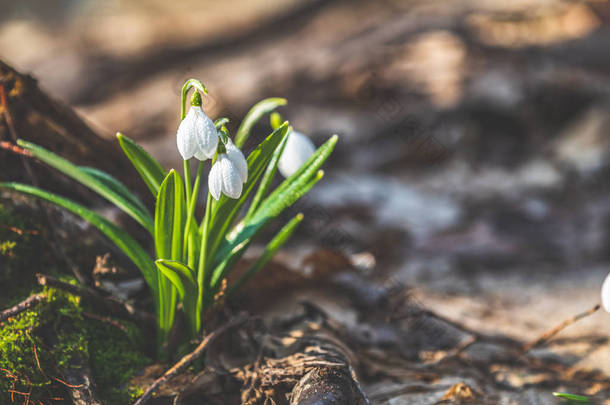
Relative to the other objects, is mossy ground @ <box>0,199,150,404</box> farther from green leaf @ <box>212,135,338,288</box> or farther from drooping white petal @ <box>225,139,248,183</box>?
drooping white petal @ <box>225,139,248,183</box>

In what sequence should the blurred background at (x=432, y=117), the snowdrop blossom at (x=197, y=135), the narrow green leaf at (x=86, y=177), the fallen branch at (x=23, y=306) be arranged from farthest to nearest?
1. the blurred background at (x=432, y=117)
2. the narrow green leaf at (x=86, y=177)
3. the fallen branch at (x=23, y=306)
4. the snowdrop blossom at (x=197, y=135)

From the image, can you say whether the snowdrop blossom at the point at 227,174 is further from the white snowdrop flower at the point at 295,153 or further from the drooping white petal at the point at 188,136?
the white snowdrop flower at the point at 295,153

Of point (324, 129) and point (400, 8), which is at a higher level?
point (400, 8)

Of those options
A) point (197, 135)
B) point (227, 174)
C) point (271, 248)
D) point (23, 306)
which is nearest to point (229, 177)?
point (227, 174)

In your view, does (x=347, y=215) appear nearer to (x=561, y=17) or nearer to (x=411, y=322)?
(x=411, y=322)

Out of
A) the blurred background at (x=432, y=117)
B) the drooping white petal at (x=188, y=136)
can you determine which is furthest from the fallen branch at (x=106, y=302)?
the blurred background at (x=432, y=117)

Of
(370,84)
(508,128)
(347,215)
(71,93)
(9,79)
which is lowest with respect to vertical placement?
(9,79)

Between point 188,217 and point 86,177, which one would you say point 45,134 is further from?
point 188,217

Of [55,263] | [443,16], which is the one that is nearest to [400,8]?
[443,16]
